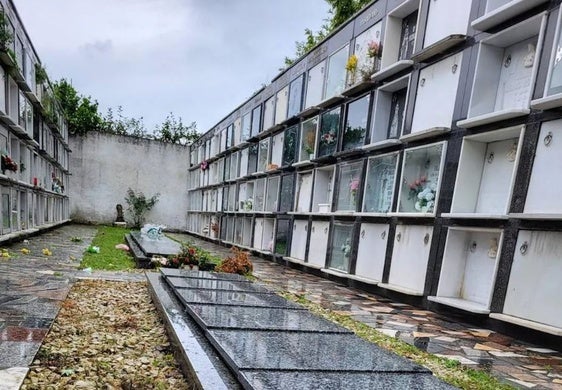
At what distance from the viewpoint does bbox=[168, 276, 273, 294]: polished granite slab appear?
13.3ft

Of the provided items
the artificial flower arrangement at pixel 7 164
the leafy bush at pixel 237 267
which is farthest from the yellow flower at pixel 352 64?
the artificial flower arrangement at pixel 7 164

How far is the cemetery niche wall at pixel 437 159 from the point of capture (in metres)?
3.46

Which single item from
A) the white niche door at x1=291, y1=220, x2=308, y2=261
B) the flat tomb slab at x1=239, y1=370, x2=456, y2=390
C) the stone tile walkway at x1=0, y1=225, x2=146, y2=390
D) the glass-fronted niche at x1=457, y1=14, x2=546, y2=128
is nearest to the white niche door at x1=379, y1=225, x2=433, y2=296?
the glass-fronted niche at x1=457, y1=14, x2=546, y2=128

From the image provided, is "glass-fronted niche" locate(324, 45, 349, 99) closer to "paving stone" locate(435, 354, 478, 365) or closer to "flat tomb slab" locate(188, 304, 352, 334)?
"flat tomb slab" locate(188, 304, 352, 334)

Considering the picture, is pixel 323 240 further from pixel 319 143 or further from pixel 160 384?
pixel 160 384

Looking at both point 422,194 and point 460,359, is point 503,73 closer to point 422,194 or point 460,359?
point 422,194

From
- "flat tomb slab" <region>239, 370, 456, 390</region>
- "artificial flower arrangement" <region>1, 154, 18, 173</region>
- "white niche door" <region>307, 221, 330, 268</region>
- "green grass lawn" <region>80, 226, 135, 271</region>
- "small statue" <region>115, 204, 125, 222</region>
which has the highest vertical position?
"artificial flower arrangement" <region>1, 154, 18, 173</region>

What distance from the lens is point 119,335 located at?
2920 millimetres

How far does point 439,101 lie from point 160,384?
14.3 feet

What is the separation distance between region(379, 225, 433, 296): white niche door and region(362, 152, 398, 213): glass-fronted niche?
0.52m

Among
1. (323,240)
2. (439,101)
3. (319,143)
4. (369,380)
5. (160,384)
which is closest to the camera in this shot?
(369,380)

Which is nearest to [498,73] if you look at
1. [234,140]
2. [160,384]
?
[160,384]

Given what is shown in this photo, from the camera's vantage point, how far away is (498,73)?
13.9 feet

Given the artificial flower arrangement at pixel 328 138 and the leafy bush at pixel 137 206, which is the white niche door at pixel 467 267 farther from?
the leafy bush at pixel 137 206
